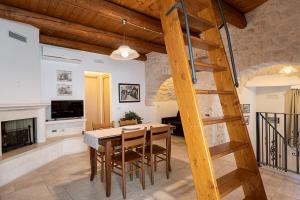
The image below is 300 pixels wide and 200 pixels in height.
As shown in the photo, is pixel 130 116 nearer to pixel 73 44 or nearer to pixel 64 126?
pixel 64 126

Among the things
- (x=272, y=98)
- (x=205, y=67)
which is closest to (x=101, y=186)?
(x=205, y=67)

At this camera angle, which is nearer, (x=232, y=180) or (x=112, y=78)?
(x=232, y=180)

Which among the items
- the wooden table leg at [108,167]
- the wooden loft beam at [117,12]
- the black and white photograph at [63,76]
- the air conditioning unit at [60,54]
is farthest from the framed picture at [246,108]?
the black and white photograph at [63,76]

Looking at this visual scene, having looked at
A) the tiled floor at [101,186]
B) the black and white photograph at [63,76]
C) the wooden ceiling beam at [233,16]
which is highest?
the wooden ceiling beam at [233,16]

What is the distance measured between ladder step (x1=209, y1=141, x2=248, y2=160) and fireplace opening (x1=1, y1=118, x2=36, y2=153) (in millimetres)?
3664

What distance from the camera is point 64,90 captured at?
471cm

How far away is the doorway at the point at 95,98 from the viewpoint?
622 centimetres

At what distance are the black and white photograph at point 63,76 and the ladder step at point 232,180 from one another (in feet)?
14.8

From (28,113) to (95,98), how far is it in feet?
9.26

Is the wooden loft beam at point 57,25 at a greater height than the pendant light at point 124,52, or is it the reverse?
the wooden loft beam at point 57,25

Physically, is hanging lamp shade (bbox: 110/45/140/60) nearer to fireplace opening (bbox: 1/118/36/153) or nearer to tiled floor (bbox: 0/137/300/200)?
tiled floor (bbox: 0/137/300/200)

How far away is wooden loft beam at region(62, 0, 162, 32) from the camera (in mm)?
2633

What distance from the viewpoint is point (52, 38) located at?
4.29 m

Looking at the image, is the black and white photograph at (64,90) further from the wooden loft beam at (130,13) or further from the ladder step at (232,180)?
the ladder step at (232,180)
